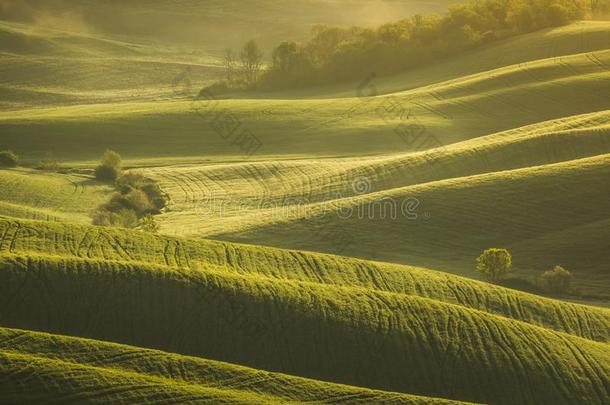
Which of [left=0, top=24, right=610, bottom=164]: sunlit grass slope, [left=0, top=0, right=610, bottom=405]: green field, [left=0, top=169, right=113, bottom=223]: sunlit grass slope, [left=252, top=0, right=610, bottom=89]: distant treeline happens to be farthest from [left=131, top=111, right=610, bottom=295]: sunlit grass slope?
[left=252, top=0, right=610, bottom=89]: distant treeline

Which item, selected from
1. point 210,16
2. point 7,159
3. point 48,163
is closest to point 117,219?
point 48,163

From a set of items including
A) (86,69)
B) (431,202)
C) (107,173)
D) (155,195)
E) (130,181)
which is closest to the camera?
(431,202)

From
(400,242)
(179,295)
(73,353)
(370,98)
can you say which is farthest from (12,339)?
(370,98)

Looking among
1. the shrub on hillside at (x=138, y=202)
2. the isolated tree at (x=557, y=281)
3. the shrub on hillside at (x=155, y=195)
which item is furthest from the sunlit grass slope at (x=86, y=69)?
the isolated tree at (x=557, y=281)

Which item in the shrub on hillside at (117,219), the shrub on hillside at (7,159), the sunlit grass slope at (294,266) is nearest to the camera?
the sunlit grass slope at (294,266)

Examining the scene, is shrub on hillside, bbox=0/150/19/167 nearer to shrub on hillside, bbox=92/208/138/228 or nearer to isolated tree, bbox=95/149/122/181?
isolated tree, bbox=95/149/122/181

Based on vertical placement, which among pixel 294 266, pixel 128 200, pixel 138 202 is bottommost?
pixel 294 266

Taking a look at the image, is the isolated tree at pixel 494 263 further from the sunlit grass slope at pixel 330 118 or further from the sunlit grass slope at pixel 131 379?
the sunlit grass slope at pixel 330 118

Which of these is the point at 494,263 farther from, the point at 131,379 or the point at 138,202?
the point at 138,202

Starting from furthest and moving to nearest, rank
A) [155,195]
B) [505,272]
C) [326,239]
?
1. [155,195]
2. [326,239]
3. [505,272]
